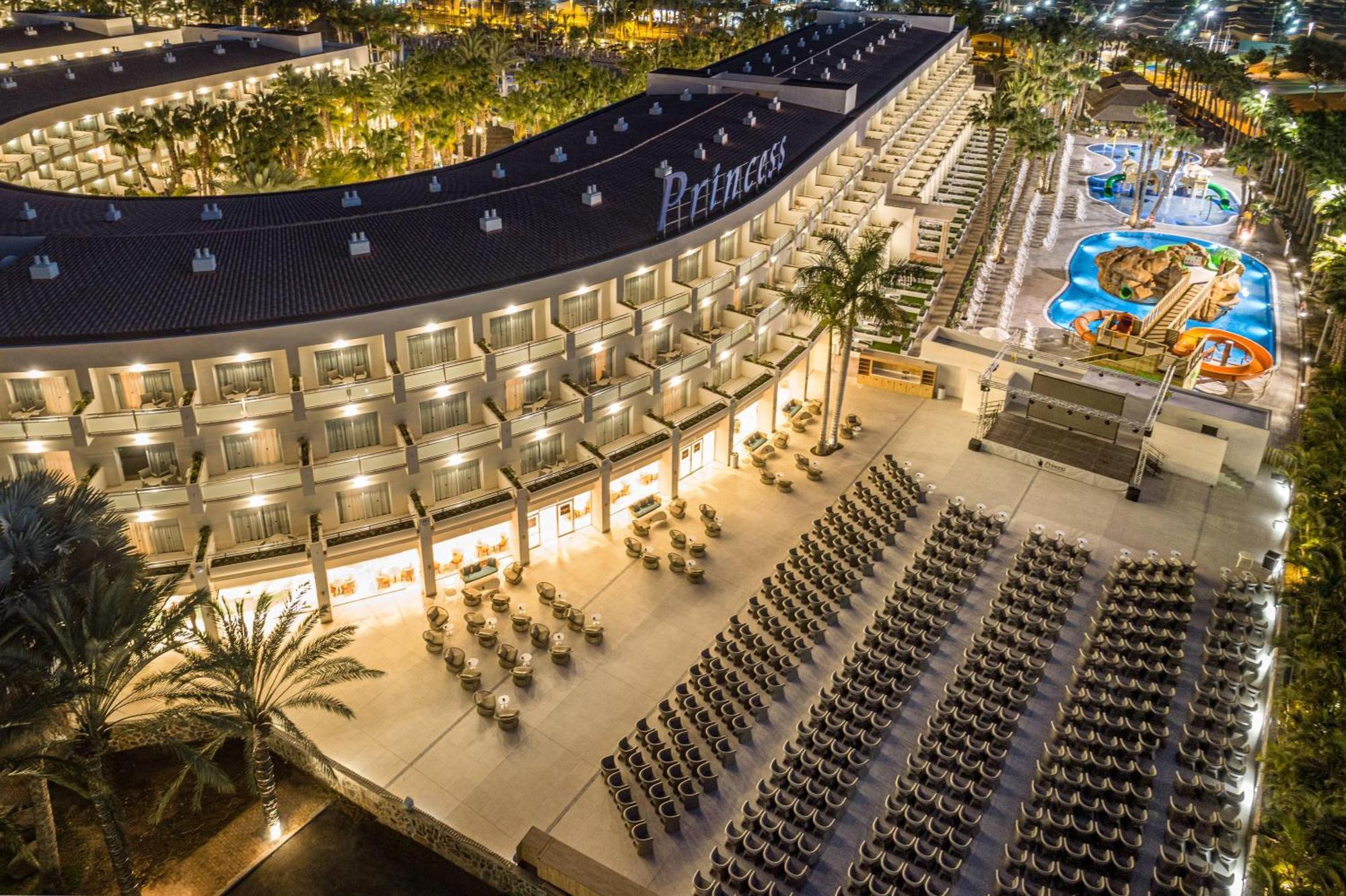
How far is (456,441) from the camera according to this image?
42.3 meters

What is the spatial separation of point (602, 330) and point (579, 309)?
1887mm

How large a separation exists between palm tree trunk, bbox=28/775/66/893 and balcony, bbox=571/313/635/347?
2678cm

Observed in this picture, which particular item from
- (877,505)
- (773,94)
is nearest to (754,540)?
(877,505)

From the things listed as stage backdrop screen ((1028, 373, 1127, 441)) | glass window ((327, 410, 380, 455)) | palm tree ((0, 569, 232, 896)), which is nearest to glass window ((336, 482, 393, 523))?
glass window ((327, 410, 380, 455))

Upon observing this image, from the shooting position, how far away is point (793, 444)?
190ft

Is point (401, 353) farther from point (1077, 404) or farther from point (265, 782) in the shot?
point (1077, 404)

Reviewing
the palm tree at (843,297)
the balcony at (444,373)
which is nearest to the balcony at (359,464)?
the balcony at (444,373)

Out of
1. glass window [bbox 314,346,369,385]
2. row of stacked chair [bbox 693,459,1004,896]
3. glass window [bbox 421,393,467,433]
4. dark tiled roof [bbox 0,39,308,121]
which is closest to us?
row of stacked chair [bbox 693,459,1004,896]

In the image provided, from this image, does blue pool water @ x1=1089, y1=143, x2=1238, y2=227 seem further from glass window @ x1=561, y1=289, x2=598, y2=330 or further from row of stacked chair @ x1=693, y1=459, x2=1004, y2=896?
glass window @ x1=561, y1=289, x2=598, y2=330

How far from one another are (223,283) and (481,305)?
10.4m

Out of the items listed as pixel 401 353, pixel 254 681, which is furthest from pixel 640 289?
pixel 254 681

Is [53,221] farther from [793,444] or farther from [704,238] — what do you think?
[793,444]

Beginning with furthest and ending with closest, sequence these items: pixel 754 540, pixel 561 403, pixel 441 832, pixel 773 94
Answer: pixel 773 94 < pixel 754 540 < pixel 561 403 < pixel 441 832

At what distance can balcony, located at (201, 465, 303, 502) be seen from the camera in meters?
37.8
